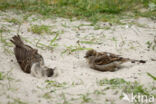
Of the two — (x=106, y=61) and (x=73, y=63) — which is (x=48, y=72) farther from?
(x=106, y=61)

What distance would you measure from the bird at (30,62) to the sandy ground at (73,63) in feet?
0.44

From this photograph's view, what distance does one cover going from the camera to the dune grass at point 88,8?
8500 mm

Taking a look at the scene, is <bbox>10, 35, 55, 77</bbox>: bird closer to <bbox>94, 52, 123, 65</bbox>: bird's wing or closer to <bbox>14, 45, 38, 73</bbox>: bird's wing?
<bbox>14, 45, 38, 73</bbox>: bird's wing

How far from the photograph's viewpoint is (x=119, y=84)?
4805 millimetres

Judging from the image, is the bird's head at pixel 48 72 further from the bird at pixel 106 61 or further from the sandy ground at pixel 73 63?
the bird at pixel 106 61

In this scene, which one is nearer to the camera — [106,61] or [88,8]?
[106,61]

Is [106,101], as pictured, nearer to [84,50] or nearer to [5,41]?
[84,50]

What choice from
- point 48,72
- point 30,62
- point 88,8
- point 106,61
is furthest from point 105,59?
point 88,8

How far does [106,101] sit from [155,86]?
3.06ft

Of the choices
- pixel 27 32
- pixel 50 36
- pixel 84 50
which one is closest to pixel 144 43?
pixel 84 50

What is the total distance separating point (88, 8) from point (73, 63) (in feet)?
10.5

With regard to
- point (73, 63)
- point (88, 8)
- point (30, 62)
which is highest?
point (88, 8)

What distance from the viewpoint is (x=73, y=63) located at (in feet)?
19.6

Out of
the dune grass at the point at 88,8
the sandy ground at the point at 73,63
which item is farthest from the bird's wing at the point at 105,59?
the dune grass at the point at 88,8
